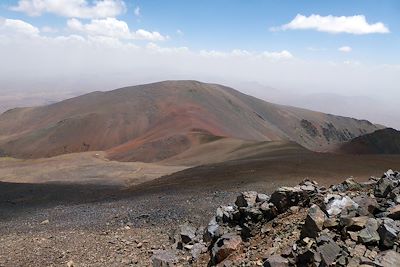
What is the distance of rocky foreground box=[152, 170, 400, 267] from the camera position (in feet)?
30.4

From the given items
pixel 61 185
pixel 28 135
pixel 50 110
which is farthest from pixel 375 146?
pixel 50 110

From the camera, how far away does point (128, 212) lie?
65.8 ft

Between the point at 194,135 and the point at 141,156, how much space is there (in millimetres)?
9744

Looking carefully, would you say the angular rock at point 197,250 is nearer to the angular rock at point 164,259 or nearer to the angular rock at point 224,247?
the angular rock at point 164,259

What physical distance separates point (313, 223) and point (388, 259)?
85.5 inches

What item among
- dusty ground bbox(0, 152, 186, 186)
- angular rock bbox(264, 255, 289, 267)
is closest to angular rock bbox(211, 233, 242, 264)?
angular rock bbox(264, 255, 289, 267)

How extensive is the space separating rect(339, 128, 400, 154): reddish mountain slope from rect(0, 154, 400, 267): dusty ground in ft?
106

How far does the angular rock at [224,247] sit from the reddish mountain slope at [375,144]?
58.1 meters

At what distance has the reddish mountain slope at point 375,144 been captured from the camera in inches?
2660

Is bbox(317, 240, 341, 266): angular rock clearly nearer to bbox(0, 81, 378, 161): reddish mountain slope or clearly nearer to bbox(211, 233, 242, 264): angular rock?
bbox(211, 233, 242, 264): angular rock

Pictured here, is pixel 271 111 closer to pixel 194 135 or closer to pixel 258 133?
pixel 258 133

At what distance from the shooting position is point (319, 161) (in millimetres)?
32750

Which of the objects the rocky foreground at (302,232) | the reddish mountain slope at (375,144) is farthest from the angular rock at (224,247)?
the reddish mountain slope at (375,144)

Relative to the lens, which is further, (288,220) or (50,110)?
(50,110)
